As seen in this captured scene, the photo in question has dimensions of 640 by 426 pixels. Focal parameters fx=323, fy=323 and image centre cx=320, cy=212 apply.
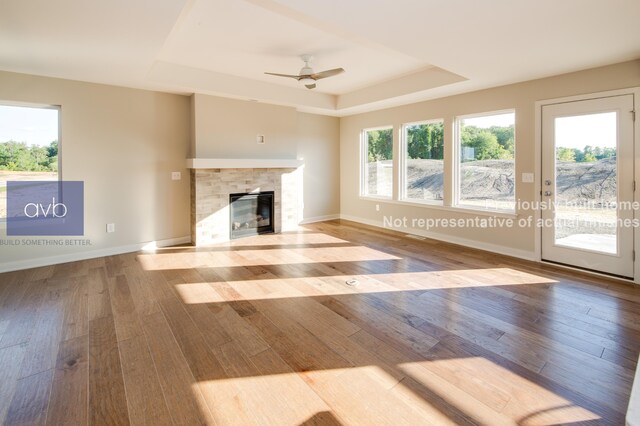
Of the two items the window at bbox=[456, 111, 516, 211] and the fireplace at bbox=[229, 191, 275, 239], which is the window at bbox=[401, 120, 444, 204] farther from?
the fireplace at bbox=[229, 191, 275, 239]

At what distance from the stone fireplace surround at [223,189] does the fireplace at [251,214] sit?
89 millimetres

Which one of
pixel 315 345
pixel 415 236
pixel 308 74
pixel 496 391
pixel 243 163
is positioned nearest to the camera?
pixel 496 391

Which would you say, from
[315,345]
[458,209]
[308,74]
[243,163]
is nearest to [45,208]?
[243,163]

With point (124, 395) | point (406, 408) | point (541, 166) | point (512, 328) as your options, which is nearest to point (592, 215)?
point (541, 166)

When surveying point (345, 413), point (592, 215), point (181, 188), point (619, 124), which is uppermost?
point (619, 124)

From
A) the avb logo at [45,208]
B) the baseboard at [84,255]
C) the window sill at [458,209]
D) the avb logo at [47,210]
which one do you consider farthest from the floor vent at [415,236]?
the avb logo at [47,210]

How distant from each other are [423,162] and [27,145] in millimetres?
5985

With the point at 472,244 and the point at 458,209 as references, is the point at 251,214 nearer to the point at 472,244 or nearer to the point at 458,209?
the point at 458,209

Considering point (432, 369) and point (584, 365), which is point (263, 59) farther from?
point (584, 365)

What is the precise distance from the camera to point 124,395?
6.19 feet

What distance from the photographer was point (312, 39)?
3.64 m

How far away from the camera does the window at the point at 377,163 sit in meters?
6.68

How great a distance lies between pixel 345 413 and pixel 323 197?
5945mm

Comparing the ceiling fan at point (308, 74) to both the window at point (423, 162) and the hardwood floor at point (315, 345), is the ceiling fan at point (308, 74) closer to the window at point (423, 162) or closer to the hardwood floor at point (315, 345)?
the hardwood floor at point (315, 345)
